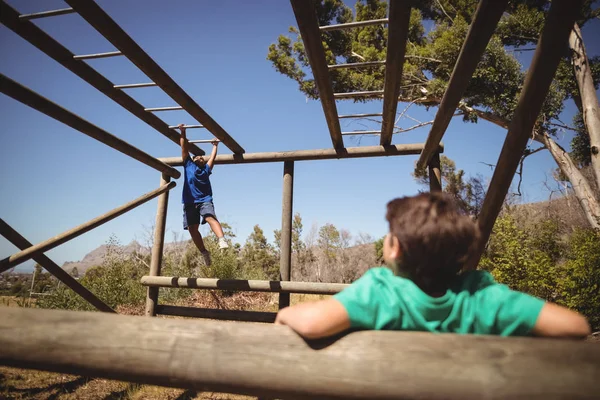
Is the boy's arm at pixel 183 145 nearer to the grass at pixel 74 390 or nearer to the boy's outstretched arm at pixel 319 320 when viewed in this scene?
the grass at pixel 74 390

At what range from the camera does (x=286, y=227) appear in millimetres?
3439

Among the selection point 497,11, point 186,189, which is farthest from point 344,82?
point 497,11

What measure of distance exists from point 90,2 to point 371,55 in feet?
23.5

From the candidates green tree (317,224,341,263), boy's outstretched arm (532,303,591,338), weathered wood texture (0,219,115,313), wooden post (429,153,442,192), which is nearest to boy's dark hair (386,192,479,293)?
→ boy's outstretched arm (532,303,591,338)

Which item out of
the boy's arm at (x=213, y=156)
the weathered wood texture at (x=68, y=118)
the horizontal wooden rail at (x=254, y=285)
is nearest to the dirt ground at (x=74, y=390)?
the horizontal wooden rail at (x=254, y=285)

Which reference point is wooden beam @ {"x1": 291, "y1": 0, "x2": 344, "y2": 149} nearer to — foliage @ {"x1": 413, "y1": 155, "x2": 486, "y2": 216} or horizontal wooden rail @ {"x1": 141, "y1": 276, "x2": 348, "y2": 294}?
horizontal wooden rail @ {"x1": 141, "y1": 276, "x2": 348, "y2": 294}

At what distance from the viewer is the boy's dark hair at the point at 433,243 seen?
0.95 m

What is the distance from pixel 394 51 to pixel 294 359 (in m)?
1.81

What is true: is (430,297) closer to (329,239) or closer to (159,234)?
(159,234)

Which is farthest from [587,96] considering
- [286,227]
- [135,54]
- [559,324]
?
[135,54]

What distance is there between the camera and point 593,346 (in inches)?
25.3

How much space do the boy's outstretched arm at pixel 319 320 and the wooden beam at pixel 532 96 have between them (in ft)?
3.94

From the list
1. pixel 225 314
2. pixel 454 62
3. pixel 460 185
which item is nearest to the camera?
pixel 225 314

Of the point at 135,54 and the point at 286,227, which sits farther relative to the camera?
the point at 286,227
